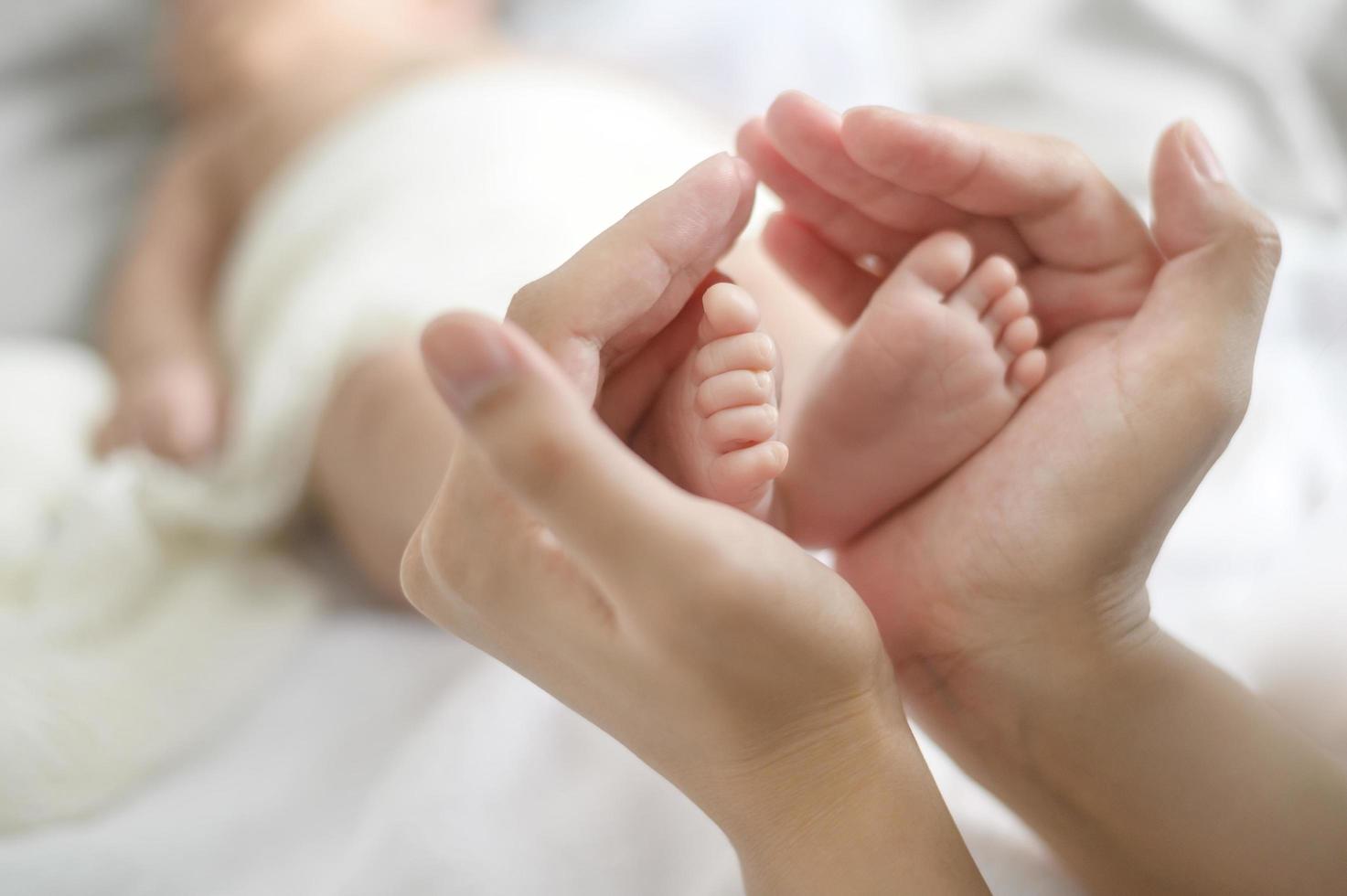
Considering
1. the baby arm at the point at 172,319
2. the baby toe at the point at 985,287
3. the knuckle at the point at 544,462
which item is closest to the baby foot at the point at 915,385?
the baby toe at the point at 985,287

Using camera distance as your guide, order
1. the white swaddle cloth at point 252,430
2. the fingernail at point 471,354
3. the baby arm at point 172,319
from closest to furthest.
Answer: the fingernail at point 471,354 → the white swaddle cloth at point 252,430 → the baby arm at point 172,319

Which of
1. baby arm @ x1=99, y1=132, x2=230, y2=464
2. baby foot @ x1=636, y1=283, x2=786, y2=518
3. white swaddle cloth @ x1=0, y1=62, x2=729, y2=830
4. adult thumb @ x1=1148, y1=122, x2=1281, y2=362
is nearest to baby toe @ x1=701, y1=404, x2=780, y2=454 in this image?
baby foot @ x1=636, y1=283, x2=786, y2=518

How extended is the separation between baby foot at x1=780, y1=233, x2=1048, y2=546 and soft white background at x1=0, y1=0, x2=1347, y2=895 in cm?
20

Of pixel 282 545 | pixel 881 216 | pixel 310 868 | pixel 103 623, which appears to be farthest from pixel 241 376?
pixel 881 216

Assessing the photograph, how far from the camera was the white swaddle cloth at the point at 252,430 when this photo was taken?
74 centimetres

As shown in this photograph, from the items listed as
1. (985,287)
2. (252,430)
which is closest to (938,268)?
(985,287)

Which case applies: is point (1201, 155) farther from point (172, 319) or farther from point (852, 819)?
point (172, 319)

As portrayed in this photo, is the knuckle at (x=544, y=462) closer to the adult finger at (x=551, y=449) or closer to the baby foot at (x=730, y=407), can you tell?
the adult finger at (x=551, y=449)

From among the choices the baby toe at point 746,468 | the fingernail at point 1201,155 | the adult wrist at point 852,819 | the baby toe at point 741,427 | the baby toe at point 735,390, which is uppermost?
the fingernail at point 1201,155

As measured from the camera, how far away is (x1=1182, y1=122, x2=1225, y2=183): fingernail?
0.60 meters

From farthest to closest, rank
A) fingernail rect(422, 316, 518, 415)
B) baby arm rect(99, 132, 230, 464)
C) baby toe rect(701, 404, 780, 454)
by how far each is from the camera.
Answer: baby arm rect(99, 132, 230, 464) → baby toe rect(701, 404, 780, 454) → fingernail rect(422, 316, 518, 415)

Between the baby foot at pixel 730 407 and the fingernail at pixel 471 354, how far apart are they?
134mm

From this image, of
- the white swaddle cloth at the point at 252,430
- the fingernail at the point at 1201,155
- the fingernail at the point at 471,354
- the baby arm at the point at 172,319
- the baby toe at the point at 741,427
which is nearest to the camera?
the fingernail at the point at 471,354

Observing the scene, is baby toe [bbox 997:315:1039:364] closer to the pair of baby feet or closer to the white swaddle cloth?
the pair of baby feet
